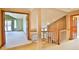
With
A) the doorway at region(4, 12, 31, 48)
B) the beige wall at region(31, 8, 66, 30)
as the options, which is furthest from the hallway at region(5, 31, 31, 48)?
→ the beige wall at region(31, 8, 66, 30)

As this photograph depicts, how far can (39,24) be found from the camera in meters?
2.29

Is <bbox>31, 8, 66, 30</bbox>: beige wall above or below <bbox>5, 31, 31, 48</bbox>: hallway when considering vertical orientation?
above

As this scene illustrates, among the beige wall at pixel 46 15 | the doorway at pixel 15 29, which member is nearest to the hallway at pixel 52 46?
the doorway at pixel 15 29

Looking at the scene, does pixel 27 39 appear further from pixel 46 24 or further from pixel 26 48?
pixel 46 24

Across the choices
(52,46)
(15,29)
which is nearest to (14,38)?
(15,29)

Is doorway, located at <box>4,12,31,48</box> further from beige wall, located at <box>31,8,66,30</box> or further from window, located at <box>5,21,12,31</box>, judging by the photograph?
beige wall, located at <box>31,8,66,30</box>

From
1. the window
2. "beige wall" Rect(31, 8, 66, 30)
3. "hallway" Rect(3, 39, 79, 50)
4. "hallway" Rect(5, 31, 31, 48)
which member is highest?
"beige wall" Rect(31, 8, 66, 30)

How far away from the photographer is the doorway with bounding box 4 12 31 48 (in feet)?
7.34

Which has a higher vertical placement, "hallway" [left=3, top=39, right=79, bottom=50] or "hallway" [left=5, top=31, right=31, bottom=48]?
"hallway" [left=5, top=31, right=31, bottom=48]

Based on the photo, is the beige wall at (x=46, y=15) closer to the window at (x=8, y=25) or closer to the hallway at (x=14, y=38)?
the hallway at (x=14, y=38)

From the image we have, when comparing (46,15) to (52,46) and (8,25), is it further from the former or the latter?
(8,25)

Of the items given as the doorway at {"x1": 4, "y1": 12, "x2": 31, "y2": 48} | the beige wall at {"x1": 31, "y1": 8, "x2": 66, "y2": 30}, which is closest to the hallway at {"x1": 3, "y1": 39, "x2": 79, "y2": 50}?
the doorway at {"x1": 4, "y1": 12, "x2": 31, "y2": 48}
